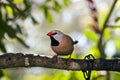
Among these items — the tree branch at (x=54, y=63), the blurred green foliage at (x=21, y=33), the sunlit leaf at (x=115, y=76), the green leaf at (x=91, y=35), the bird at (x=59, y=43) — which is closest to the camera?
the tree branch at (x=54, y=63)

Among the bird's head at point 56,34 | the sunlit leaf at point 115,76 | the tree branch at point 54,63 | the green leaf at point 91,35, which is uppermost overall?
the bird's head at point 56,34

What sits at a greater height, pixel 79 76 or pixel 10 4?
pixel 10 4

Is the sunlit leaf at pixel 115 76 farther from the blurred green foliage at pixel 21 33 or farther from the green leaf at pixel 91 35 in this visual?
the green leaf at pixel 91 35

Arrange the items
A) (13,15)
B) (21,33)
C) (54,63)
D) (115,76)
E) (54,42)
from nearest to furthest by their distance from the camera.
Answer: (54,63)
(54,42)
(115,76)
(13,15)
(21,33)

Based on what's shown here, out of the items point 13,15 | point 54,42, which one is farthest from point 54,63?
point 13,15

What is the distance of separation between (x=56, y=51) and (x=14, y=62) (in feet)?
0.81

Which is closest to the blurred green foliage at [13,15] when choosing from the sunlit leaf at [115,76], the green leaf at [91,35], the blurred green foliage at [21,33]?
the blurred green foliage at [21,33]

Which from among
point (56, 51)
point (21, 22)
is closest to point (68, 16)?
point (21, 22)

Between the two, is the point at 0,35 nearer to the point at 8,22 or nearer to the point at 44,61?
the point at 8,22

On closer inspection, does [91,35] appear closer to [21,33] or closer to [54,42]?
[21,33]

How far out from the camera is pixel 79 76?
322cm

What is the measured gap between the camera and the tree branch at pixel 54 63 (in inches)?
93.2

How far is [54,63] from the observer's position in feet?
7.84

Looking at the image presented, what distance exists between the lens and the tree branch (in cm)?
237
